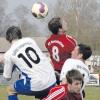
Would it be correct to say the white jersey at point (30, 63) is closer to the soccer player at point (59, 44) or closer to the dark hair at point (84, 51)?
the dark hair at point (84, 51)

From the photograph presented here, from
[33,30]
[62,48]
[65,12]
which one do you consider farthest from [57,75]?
[33,30]

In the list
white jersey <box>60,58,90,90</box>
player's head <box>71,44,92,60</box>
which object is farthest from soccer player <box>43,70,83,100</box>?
player's head <box>71,44,92,60</box>

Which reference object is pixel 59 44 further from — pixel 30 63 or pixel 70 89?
pixel 70 89

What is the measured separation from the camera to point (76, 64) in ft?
24.7

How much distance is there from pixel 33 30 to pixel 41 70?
2684 inches

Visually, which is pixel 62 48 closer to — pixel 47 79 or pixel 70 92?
pixel 47 79

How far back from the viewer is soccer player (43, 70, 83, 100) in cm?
639

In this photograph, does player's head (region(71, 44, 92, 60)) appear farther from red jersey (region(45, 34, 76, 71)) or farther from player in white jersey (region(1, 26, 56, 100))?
red jersey (region(45, 34, 76, 71))

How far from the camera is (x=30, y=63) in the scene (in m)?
7.92

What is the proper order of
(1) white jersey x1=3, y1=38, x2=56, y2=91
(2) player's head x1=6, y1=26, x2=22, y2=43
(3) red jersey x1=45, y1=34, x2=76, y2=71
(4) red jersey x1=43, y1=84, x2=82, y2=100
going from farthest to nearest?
(3) red jersey x1=45, y1=34, x2=76, y2=71, (2) player's head x1=6, y1=26, x2=22, y2=43, (1) white jersey x1=3, y1=38, x2=56, y2=91, (4) red jersey x1=43, y1=84, x2=82, y2=100

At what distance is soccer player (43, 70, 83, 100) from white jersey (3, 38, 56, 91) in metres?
1.39

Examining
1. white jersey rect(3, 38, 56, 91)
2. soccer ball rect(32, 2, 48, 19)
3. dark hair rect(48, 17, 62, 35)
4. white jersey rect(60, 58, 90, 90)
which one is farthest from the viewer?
soccer ball rect(32, 2, 48, 19)

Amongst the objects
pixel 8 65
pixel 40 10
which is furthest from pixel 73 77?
pixel 40 10

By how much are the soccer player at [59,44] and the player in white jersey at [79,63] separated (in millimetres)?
1273
